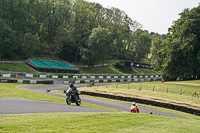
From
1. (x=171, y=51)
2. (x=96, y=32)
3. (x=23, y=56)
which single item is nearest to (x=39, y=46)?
(x=23, y=56)

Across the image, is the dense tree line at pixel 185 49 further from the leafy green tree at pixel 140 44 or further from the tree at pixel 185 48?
the leafy green tree at pixel 140 44

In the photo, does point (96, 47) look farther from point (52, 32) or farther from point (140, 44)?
point (140, 44)

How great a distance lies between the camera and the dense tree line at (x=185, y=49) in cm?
4841

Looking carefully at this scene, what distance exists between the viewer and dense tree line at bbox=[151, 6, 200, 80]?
159ft

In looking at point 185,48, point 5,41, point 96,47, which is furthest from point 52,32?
point 185,48

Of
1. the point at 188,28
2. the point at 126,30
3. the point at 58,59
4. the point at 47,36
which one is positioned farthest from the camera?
the point at 126,30

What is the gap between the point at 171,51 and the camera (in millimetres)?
50500

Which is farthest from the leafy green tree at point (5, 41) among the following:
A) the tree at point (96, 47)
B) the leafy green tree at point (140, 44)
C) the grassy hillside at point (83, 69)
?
the leafy green tree at point (140, 44)

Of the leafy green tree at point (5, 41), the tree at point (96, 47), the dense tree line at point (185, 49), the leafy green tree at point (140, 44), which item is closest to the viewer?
the dense tree line at point (185, 49)

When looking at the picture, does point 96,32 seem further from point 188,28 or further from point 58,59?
point 188,28

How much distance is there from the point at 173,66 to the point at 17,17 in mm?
54027

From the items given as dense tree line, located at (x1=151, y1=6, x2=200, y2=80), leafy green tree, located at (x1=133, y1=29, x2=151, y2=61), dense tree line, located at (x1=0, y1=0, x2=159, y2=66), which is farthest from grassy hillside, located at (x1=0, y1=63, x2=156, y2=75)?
dense tree line, located at (x1=151, y1=6, x2=200, y2=80)

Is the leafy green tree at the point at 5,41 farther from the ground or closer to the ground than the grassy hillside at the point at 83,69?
farther from the ground

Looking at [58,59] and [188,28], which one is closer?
[188,28]
